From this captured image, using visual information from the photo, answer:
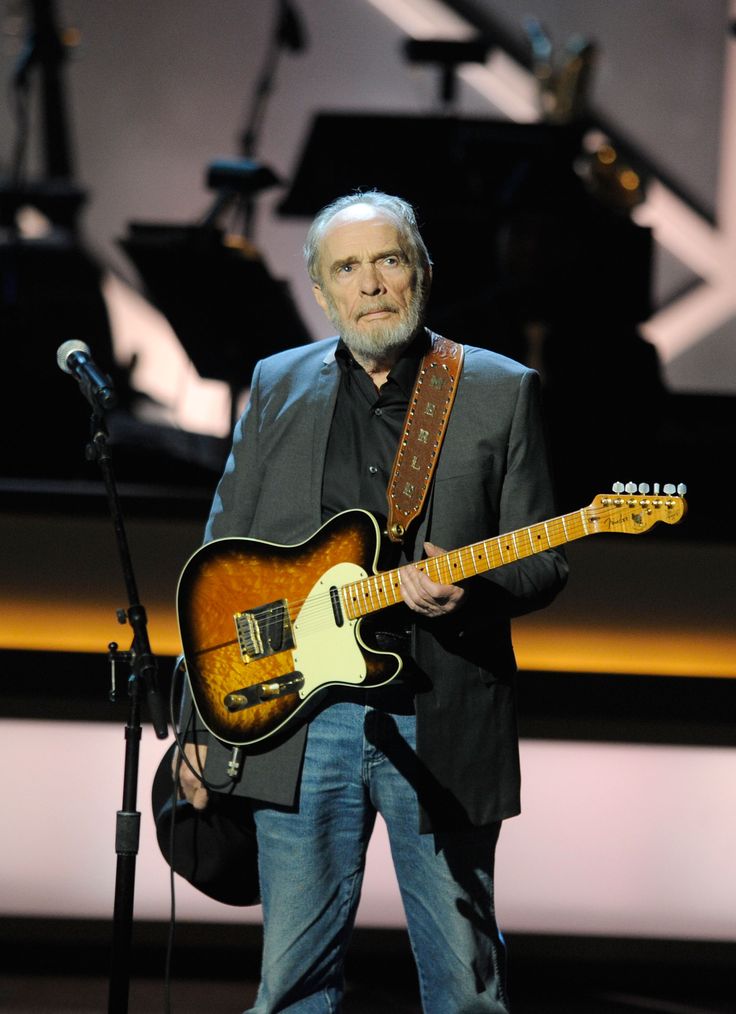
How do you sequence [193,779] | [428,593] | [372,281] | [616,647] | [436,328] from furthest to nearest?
1. [436,328]
2. [616,647]
3. [193,779]
4. [372,281]
5. [428,593]

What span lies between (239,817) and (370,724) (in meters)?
0.42

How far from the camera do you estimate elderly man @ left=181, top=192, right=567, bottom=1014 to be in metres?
2.22

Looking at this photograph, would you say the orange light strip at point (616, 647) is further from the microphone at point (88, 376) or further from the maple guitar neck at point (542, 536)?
the maple guitar neck at point (542, 536)

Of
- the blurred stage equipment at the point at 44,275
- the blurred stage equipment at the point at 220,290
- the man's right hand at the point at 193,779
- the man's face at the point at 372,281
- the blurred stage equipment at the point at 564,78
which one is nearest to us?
the man's face at the point at 372,281

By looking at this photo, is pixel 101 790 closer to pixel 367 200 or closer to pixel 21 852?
pixel 21 852

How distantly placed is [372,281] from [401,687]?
717mm

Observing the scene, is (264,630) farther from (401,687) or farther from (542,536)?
(542,536)

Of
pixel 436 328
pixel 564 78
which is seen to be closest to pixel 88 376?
pixel 436 328

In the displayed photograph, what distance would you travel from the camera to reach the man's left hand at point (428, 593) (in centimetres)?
206

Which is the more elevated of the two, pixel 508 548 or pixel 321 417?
pixel 321 417

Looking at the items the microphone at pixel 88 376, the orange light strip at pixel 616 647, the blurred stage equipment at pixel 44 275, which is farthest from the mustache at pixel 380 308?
the blurred stage equipment at pixel 44 275

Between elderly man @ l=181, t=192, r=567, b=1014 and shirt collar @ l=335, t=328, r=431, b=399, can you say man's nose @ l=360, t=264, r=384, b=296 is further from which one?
shirt collar @ l=335, t=328, r=431, b=399

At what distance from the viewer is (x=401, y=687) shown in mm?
2234

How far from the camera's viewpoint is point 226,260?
14.5ft
